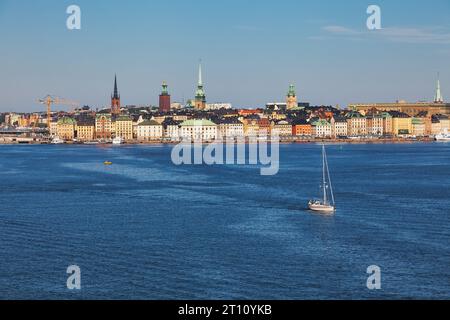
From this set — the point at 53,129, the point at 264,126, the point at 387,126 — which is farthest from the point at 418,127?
the point at 53,129

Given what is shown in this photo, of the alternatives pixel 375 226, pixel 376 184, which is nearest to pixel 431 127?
pixel 376 184

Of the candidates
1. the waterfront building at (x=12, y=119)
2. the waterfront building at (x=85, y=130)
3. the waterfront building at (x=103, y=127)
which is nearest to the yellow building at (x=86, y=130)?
the waterfront building at (x=85, y=130)

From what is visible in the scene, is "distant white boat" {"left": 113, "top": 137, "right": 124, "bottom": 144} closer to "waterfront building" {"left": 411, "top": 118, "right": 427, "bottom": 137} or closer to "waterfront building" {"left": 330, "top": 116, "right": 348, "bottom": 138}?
"waterfront building" {"left": 330, "top": 116, "right": 348, "bottom": 138}

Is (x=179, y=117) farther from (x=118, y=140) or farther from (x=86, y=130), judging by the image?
(x=118, y=140)

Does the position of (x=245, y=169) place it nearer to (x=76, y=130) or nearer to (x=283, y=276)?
(x=283, y=276)

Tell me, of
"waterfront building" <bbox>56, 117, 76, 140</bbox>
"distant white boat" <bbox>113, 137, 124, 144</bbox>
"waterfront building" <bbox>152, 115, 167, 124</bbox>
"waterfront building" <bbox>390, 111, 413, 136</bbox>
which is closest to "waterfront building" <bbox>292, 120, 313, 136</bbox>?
"waterfront building" <bbox>390, 111, 413, 136</bbox>
